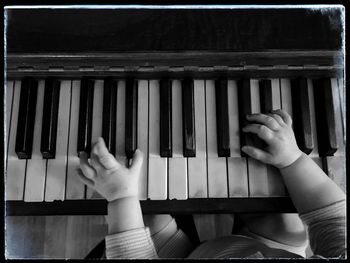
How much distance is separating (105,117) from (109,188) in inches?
6.5

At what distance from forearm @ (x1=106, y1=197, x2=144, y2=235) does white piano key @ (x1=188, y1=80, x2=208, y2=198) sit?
130 mm

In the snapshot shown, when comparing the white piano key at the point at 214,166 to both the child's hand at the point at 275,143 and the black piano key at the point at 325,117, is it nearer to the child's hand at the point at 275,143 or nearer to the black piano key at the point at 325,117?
the child's hand at the point at 275,143

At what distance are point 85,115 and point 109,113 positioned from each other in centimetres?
6

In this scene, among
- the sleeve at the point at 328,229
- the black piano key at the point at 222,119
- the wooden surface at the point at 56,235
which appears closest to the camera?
the sleeve at the point at 328,229

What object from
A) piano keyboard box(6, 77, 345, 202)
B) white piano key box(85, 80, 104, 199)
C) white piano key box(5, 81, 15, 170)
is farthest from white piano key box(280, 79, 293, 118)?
white piano key box(5, 81, 15, 170)

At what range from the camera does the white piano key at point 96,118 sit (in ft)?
2.93

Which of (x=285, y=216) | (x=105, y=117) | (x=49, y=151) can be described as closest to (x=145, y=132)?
(x=105, y=117)

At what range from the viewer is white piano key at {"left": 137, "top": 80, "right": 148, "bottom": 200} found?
89cm

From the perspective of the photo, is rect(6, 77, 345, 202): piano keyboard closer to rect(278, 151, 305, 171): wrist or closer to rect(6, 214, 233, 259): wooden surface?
rect(278, 151, 305, 171): wrist

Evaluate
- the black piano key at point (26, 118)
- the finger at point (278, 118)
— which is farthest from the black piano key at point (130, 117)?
the finger at point (278, 118)

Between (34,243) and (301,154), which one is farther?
(34,243)

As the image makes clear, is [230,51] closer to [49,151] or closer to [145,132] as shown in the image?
[145,132]

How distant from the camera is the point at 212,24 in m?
0.85

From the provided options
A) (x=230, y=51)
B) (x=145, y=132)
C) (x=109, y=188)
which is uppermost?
(x=230, y=51)
